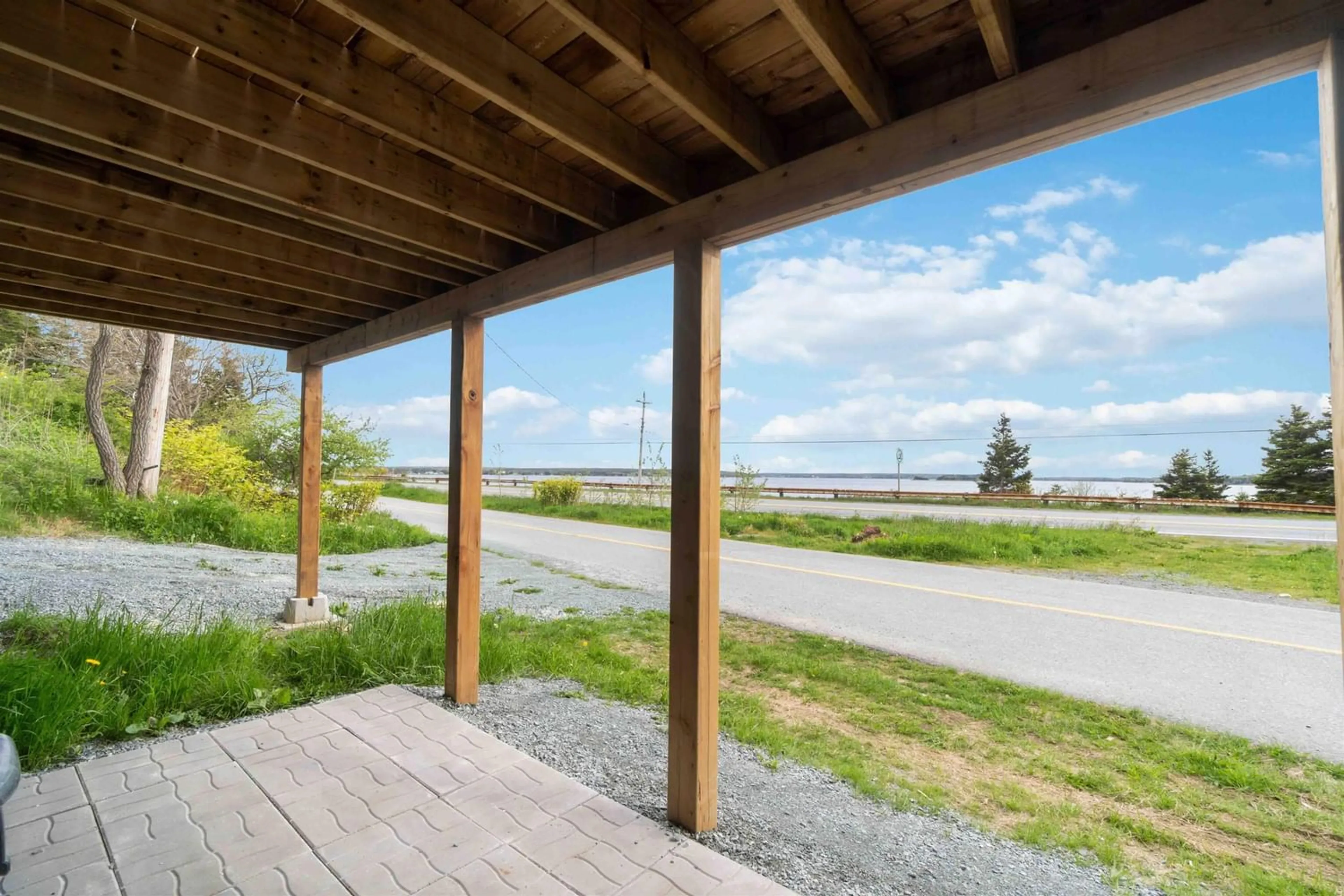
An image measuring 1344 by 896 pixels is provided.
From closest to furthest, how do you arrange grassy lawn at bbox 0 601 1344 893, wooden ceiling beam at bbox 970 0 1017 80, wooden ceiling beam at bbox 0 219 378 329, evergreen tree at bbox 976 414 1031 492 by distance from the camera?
wooden ceiling beam at bbox 970 0 1017 80, grassy lawn at bbox 0 601 1344 893, wooden ceiling beam at bbox 0 219 378 329, evergreen tree at bbox 976 414 1031 492

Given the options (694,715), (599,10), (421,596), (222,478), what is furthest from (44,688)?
(222,478)

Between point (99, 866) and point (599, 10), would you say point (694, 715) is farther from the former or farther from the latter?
point (599, 10)

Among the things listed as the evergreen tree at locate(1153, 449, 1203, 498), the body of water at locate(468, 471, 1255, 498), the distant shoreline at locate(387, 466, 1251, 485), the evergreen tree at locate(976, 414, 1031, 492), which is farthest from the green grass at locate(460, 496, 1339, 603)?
the evergreen tree at locate(976, 414, 1031, 492)

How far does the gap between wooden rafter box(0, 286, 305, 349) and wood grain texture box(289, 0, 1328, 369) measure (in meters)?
3.29

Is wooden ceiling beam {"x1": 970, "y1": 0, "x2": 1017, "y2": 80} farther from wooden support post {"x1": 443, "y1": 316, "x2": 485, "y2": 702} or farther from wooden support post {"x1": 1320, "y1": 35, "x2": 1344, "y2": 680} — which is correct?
wooden support post {"x1": 443, "y1": 316, "x2": 485, "y2": 702}

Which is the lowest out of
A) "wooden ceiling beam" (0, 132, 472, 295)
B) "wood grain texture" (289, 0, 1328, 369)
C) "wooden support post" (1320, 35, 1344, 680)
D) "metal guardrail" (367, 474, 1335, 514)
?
"metal guardrail" (367, 474, 1335, 514)

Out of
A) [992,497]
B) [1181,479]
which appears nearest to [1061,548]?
[992,497]

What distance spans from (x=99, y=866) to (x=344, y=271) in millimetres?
2564

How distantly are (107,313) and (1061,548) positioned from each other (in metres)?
10.8

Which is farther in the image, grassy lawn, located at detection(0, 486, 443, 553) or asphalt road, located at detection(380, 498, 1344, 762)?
grassy lawn, located at detection(0, 486, 443, 553)

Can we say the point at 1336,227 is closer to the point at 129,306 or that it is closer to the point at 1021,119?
the point at 1021,119

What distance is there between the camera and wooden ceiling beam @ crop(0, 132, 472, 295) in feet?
7.39

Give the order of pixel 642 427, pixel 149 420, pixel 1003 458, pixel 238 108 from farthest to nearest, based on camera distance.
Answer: pixel 1003 458, pixel 642 427, pixel 149 420, pixel 238 108

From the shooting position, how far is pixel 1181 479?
1678cm
